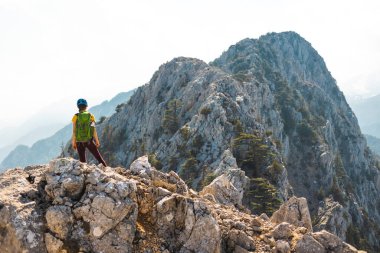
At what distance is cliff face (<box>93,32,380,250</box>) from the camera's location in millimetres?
64000

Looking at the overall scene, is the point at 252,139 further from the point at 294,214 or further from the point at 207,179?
the point at 294,214

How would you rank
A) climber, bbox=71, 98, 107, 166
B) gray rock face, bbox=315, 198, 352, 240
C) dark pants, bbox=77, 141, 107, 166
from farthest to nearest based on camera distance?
gray rock face, bbox=315, 198, 352, 240 → dark pants, bbox=77, 141, 107, 166 → climber, bbox=71, 98, 107, 166

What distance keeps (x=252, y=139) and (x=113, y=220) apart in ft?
174

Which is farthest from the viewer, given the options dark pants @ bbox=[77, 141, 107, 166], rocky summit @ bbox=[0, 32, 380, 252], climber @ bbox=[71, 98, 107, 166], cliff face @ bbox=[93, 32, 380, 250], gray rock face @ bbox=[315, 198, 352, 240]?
gray rock face @ bbox=[315, 198, 352, 240]

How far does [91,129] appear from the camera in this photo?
17594 mm

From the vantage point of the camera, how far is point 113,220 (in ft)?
47.3

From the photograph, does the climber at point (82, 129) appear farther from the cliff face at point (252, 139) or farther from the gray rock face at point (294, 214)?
the cliff face at point (252, 139)

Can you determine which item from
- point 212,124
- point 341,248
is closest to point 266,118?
point 212,124

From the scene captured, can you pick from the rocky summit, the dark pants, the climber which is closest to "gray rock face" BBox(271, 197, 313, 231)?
the rocky summit

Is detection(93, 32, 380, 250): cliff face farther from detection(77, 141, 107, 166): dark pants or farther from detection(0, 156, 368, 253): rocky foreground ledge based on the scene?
detection(77, 141, 107, 166): dark pants

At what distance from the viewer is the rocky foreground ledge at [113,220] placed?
531 inches

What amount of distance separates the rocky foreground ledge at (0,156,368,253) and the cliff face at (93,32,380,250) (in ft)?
88.8

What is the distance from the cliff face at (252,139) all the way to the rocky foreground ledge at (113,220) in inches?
1066

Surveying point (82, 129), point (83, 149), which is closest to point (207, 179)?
point (83, 149)
